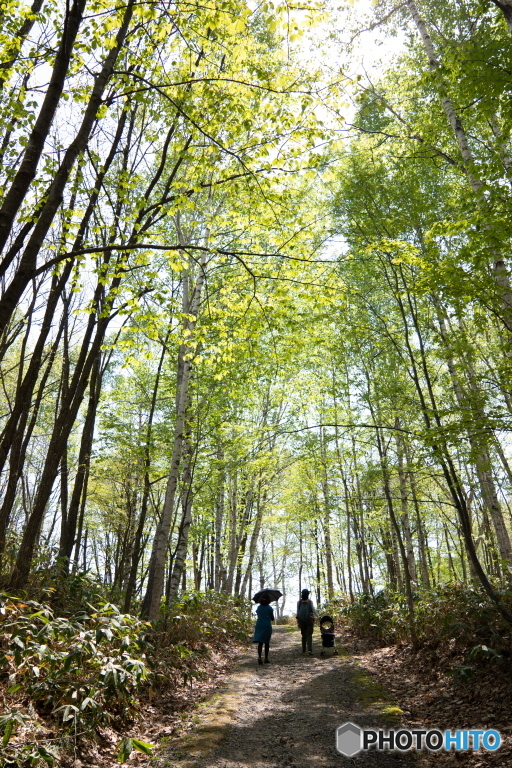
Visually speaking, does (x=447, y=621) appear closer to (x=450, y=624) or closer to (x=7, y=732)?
(x=450, y=624)

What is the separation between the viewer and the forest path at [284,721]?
3.97 m

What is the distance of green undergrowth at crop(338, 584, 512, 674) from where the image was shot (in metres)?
5.56

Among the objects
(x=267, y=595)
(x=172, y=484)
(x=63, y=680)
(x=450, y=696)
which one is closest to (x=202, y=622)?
(x=267, y=595)

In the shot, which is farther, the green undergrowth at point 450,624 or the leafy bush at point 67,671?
the green undergrowth at point 450,624

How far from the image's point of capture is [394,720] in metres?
4.73

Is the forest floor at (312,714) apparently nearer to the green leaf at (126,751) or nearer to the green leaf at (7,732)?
the green leaf at (126,751)

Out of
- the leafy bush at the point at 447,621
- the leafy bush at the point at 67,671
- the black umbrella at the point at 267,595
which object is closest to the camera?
the leafy bush at the point at 67,671

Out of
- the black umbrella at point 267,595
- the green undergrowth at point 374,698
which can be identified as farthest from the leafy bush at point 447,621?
the black umbrella at point 267,595

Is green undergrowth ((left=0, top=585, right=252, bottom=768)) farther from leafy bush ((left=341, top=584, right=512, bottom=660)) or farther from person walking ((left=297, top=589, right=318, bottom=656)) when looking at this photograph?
person walking ((left=297, top=589, right=318, bottom=656))

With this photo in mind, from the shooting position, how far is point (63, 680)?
4137 mm

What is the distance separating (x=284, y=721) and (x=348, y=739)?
91 cm

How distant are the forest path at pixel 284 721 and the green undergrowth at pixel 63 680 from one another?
29.4 inches

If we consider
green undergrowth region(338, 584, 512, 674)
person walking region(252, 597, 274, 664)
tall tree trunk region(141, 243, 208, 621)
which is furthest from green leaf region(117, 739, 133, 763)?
person walking region(252, 597, 274, 664)

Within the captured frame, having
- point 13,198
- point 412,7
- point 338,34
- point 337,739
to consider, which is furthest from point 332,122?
point 338,34
